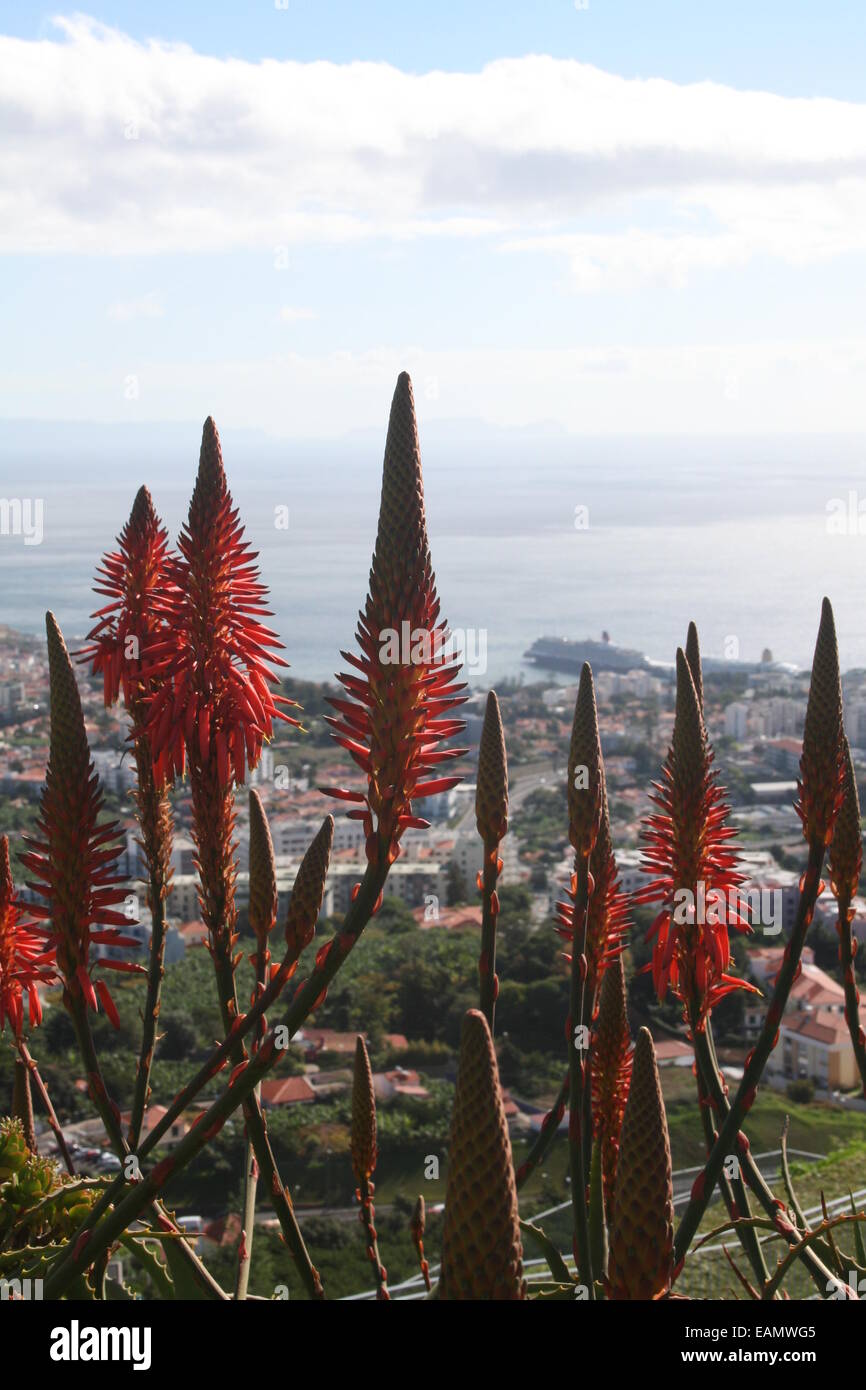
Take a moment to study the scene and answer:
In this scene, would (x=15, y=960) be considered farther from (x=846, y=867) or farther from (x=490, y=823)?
(x=846, y=867)

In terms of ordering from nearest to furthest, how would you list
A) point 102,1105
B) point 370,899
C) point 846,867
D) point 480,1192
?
point 480,1192
point 370,899
point 102,1105
point 846,867

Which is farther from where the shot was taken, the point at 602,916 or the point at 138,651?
the point at 602,916

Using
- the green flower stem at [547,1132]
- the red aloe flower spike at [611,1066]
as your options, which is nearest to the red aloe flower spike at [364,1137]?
the green flower stem at [547,1132]

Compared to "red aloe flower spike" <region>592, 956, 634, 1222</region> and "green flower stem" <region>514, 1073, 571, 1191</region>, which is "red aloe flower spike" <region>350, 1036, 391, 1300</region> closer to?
"green flower stem" <region>514, 1073, 571, 1191</region>

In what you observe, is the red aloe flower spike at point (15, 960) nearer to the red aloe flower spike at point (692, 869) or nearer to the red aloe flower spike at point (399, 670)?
the red aloe flower spike at point (399, 670)

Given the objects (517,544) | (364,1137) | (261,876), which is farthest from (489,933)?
(517,544)
